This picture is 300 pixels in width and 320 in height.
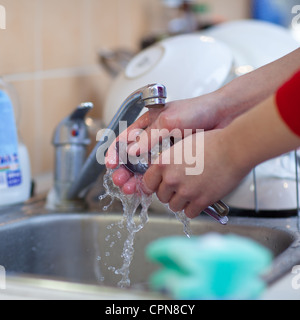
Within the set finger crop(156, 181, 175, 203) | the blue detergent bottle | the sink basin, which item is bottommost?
the sink basin

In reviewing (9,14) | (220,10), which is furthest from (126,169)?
(220,10)

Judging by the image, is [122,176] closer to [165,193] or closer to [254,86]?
[165,193]

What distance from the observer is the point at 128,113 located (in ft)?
2.22

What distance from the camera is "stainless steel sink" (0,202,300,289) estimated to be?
2.29 feet

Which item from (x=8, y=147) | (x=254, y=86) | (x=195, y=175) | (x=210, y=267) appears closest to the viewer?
(x=210, y=267)

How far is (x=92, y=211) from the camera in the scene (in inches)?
34.5

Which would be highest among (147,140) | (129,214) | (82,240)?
(147,140)

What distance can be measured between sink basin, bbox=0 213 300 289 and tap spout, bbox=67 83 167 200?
0.24 ft

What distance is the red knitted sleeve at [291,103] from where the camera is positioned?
434mm

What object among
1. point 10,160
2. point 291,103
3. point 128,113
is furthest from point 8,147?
point 291,103

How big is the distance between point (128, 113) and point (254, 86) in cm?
15

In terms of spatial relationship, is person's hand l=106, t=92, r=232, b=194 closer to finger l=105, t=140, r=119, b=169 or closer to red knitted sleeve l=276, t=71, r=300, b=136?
finger l=105, t=140, r=119, b=169

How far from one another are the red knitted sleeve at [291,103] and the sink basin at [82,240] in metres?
0.24

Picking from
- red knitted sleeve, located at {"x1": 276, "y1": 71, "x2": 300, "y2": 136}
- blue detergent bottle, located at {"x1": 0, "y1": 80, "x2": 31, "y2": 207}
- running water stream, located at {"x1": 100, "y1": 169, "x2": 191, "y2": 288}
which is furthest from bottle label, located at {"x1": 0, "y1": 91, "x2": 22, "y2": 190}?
red knitted sleeve, located at {"x1": 276, "y1": 71, "x2": 300, "y2": 136}
